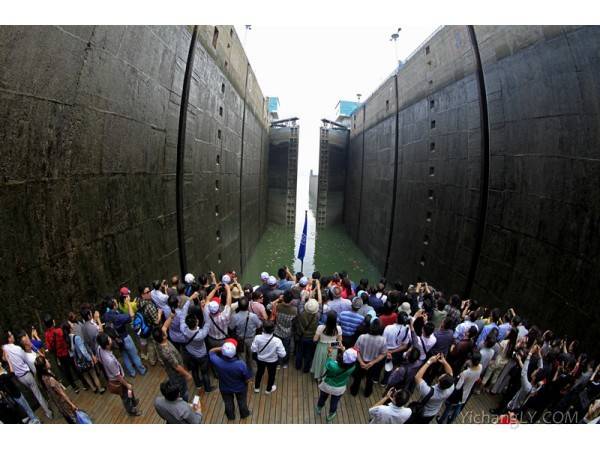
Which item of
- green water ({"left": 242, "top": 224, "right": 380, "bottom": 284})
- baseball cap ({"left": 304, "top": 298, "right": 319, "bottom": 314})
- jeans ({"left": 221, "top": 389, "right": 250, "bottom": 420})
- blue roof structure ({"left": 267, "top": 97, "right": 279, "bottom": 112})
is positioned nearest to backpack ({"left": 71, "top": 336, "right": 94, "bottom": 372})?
jeans ({"left": 221, "top": 389, "right": 250, "bottom": 420})

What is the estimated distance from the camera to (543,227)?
6805 millimetres

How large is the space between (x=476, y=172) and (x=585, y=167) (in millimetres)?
3371

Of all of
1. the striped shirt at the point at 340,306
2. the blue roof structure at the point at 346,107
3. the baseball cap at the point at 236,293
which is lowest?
the striped shirt at the point at 340,306

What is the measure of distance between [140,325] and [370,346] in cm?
380

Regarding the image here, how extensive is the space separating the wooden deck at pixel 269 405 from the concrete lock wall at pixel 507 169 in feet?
10.8

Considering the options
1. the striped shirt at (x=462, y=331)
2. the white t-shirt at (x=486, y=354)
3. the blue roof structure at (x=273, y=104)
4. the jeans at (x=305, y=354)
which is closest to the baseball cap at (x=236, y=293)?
the jeans at (x=305, y=354)

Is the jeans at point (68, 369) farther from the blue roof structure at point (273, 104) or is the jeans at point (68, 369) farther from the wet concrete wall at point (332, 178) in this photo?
the blue roof structure at point (273, 104)

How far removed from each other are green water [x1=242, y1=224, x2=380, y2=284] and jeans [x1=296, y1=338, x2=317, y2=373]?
1150cm

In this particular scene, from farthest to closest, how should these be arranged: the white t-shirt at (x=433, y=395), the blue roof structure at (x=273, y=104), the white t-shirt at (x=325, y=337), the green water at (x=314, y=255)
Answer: the blue roof structure at (x=273, y=104)
the green water at (x=314, y=255)
the white t-shirt at (x=325, y=337)
the white t-shirt at (x=433, y=395)

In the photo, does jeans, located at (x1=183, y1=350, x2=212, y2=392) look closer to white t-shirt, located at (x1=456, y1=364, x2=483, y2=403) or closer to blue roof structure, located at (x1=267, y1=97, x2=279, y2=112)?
white t-shirt, located at (x1=456, y1=364, x2=483, y2=403)

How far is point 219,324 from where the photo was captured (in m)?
4.59

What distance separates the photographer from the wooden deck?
178 inches

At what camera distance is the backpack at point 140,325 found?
5359 millimetres

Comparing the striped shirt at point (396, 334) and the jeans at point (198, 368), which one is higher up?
the striped shirt at point (396, 334)
